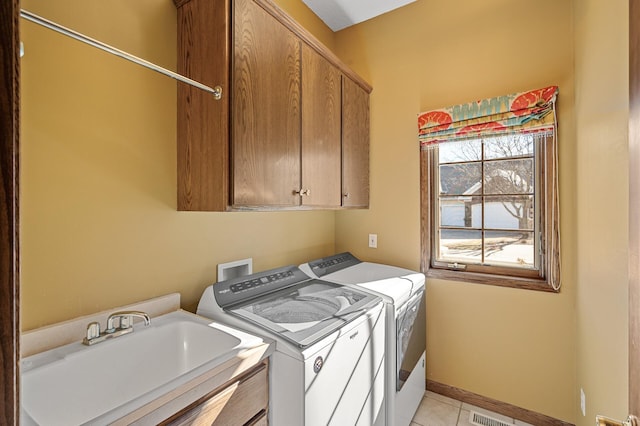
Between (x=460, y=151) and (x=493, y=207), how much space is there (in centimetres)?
45

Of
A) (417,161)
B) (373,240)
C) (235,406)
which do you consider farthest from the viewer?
(373,240)

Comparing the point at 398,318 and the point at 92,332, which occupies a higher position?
the point at 92,332

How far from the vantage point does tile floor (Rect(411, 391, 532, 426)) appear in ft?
6.31

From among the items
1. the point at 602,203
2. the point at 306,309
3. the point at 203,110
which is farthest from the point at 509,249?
the point at 203,110

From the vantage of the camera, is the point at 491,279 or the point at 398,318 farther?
the point at 491,279

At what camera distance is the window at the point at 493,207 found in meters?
1.87

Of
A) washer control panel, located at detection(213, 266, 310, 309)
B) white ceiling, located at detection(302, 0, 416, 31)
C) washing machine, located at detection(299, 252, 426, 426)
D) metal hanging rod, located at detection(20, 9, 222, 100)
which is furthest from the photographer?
white ceiling, located at detection(302, 0, 416, 31)

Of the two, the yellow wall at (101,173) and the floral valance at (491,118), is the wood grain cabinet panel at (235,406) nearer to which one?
the yellow wall at (101,173)

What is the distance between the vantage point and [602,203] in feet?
4.23

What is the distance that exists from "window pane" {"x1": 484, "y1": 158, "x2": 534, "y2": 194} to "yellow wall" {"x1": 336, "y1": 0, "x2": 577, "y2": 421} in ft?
0.61

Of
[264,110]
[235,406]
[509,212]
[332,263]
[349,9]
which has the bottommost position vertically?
[235,406]

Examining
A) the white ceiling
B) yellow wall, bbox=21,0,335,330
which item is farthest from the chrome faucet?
the white ceiling

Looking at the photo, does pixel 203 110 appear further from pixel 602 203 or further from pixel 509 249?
pixel 509 249

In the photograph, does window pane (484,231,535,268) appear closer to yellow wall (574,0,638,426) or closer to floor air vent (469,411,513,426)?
yellow wall (574,0,638,426)
